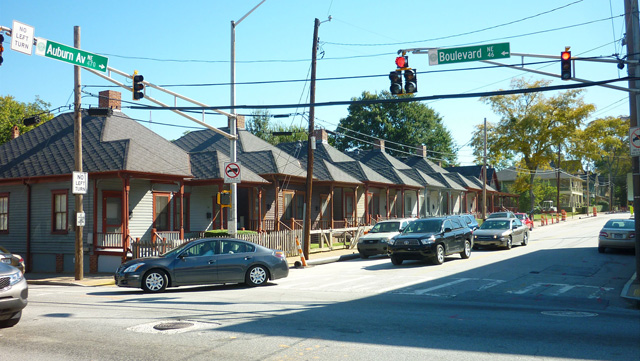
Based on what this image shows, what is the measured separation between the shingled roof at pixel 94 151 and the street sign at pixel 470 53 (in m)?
12.5

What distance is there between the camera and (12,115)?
1667 inches

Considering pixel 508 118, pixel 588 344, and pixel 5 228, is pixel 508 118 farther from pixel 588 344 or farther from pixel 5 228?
pixel 588 344

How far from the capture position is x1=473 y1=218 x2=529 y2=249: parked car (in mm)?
26328

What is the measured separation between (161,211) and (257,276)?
38.3 ft

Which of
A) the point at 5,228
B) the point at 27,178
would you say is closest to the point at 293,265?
the point at 27,178

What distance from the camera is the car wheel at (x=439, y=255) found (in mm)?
20328

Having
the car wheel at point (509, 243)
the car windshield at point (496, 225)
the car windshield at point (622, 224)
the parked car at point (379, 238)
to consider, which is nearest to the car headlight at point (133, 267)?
the parked car at point (379, 238)

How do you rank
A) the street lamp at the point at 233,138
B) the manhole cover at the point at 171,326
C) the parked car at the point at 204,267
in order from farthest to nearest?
the street lamp at the point at 233,138 < the parked car at the point at 204,267 < the manhole cover at the point at 171,326

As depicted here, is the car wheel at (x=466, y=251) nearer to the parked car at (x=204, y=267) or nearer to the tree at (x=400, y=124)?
the parked car at (x=204, y=267)

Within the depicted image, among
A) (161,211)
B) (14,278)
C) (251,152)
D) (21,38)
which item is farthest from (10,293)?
(251,152)

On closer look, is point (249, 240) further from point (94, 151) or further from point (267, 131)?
point (267, 131)

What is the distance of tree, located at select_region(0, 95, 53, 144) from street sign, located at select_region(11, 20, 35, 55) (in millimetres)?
29017

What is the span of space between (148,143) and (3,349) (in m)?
19.3

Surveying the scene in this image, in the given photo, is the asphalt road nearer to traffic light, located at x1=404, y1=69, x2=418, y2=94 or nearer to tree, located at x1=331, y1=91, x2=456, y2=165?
traffic light, located at x1=404, y1=69, x2=418, y2=94
